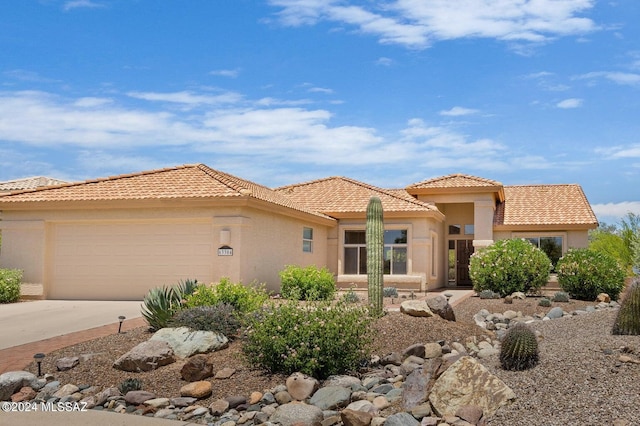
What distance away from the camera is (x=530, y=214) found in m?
29.7

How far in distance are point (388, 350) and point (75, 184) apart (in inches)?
603

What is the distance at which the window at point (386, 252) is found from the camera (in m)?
27.0

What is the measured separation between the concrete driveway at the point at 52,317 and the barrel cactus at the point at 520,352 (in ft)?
29.6

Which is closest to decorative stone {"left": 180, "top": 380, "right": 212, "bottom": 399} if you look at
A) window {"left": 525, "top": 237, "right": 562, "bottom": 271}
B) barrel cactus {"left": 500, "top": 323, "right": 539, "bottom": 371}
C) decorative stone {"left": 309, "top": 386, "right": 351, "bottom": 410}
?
decorative stone {"left": 309, "top": 386, "right": 351, "bottom": 410}

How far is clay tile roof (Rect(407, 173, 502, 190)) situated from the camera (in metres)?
28.4

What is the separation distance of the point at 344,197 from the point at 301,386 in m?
20.7

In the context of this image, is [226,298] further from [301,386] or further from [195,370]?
[301,386]

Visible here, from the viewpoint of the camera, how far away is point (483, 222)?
94.3 ft

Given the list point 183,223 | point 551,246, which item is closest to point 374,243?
point 183,223

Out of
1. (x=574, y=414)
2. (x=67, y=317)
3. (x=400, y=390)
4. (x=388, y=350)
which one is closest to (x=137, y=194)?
(x=67, y=317)

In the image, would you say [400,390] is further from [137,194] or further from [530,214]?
[530,214]

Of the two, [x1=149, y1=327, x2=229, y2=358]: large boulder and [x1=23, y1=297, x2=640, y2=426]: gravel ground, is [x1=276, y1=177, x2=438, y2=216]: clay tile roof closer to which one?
[x1=23, y1=297, x2=640, y2=426]: gravel ground

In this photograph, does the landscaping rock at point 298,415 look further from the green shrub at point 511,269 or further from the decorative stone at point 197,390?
the green shrub at point 511,269

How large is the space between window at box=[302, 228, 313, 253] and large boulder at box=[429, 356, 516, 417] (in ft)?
56.8
